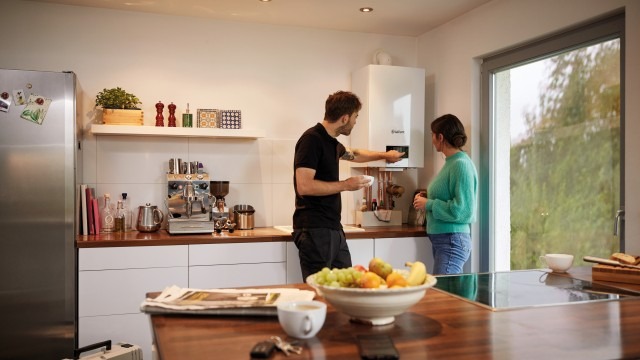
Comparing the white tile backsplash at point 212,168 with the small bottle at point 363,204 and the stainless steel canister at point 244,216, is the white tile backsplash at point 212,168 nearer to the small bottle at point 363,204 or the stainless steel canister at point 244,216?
the small bottle at point 363,204

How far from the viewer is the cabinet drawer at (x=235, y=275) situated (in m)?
3.36

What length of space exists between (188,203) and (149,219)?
28 cm

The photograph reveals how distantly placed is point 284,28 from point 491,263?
2157mm

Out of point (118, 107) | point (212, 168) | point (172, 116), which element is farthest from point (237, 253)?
point (118, 107)

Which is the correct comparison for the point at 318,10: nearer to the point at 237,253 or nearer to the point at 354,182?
the point at 354,182

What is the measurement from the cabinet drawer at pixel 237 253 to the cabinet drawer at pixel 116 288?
6.8 inches

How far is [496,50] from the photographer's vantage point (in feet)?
11.9

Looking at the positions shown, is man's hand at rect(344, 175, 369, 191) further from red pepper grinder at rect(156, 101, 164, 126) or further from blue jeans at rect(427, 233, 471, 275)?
red pepper grinder at rect(156, 101, 164, 126)

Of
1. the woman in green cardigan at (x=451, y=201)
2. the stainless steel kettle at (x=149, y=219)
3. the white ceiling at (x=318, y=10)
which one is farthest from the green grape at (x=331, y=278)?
the white ceiling at (x=318, y=10)

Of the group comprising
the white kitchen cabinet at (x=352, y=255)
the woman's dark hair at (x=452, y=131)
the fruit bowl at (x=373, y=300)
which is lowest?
the white kitchen cabinet at (x=352, y=255)

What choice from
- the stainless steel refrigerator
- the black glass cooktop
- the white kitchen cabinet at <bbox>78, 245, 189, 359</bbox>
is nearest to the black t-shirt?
the white kitchen cabinet at <bbox>78, 245, 189, 359</bbox>

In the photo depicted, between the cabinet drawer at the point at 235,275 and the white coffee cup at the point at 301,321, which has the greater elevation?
the white coffee cup at the point at 301,321

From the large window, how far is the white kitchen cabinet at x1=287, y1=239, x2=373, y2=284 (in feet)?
2.66

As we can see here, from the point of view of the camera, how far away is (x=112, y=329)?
10.6 ft
